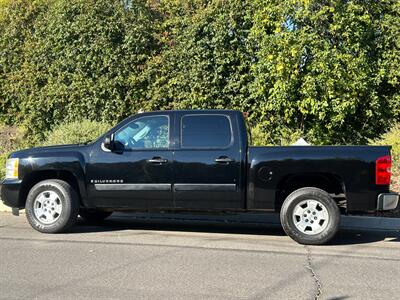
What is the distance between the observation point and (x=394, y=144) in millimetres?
11586

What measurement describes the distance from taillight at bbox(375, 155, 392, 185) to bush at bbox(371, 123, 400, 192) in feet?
9.85

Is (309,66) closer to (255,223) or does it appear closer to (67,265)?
(255,223)

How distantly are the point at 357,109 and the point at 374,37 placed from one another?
5.88 ft

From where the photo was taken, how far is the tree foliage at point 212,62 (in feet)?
39.7

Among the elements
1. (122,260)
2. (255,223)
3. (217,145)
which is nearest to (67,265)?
(122,260)

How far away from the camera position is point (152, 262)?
6223 mm

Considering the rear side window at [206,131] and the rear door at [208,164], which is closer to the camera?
the rear door at [208,164]

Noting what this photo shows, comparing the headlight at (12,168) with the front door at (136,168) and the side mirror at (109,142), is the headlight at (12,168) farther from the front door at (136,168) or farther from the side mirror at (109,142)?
the side mirror at (109,142)

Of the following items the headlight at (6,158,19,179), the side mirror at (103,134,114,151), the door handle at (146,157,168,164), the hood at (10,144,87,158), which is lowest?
the headlight at (6,158,19,179)

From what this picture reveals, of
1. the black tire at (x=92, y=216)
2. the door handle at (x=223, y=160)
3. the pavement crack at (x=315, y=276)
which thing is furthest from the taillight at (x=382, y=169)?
the black tire at (x=92, y=216)

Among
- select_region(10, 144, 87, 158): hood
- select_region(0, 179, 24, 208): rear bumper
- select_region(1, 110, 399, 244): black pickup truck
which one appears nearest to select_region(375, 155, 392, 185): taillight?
select_region(1, 110, 399, 244): black pickup truck

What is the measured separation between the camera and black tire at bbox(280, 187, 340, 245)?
7176 mm

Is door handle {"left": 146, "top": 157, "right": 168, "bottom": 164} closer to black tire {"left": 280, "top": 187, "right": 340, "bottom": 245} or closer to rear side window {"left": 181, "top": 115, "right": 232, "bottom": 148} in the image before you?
rear side window {"left": 181, "top": 115, "right": 232, "bottom": 148}

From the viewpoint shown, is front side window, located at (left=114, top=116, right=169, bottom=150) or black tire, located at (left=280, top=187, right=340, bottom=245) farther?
front side window, located at (left=114, top=116, right=169, bottom=150)
